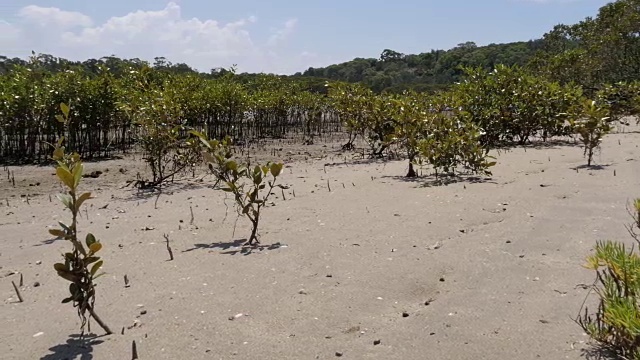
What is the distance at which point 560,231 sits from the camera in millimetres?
4820

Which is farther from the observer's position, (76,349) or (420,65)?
(420,65)

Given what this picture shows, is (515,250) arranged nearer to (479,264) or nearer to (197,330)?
(479,264)

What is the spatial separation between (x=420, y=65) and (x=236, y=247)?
79.1 m

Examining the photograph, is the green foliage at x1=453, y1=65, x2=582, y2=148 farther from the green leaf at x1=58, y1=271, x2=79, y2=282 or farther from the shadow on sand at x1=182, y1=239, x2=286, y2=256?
the green leaf at x1=58, y1=271, x2=79, y2=282

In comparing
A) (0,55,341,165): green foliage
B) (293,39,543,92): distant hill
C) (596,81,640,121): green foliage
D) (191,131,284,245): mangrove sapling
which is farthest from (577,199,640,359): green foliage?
(293,39,543,92): distant hill

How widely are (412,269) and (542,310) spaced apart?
106cm

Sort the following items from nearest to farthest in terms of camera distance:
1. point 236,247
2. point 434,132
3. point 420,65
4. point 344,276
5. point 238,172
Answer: point 344,276 → point 236,247 → point 238,172 → point 434,132 → point 420,65

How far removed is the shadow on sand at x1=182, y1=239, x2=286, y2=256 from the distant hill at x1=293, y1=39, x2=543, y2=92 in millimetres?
49775

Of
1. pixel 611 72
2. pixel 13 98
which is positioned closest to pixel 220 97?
pixel 13 98

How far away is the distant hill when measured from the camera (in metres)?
60.3

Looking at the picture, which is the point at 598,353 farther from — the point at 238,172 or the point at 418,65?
the point at 418,65

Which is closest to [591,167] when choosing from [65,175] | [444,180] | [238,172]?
[444,180]

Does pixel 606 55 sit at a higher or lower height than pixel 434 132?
higher

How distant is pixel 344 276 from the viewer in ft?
13.1
